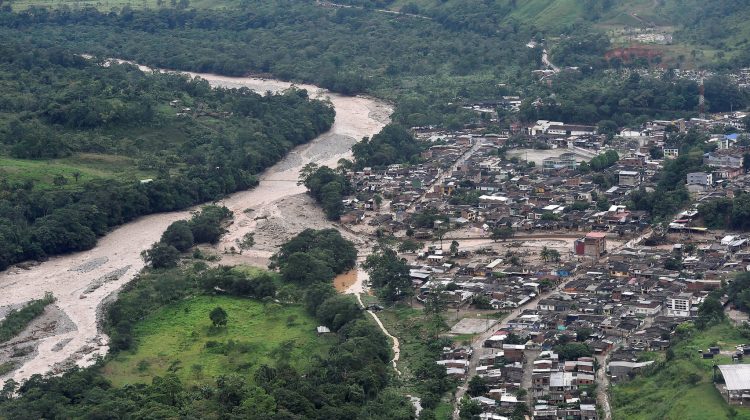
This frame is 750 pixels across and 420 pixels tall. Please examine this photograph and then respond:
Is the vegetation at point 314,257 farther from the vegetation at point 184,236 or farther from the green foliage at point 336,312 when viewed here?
the vegetation at point 184,236

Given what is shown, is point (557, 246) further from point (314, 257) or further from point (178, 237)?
point (178, 237)

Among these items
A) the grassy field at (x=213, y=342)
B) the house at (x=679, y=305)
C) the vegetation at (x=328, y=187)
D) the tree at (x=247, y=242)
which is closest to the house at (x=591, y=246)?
the house at (x=679, y=305)

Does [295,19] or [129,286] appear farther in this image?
[295,19]

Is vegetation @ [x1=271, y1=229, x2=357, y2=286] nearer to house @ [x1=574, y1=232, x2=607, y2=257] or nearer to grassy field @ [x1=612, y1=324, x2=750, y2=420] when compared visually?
house @ [x1=574, y1=232, x2=607, y2=257]

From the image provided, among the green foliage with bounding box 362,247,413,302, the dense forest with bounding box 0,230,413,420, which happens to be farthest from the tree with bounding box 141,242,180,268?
the dense forest with bounding box 0,230,413,420

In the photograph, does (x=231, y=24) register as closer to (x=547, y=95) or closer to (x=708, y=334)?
(x=547, y=95)

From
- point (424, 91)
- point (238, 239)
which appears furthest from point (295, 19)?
point (238, 239)

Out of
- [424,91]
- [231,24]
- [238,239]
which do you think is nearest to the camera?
[238,239]
